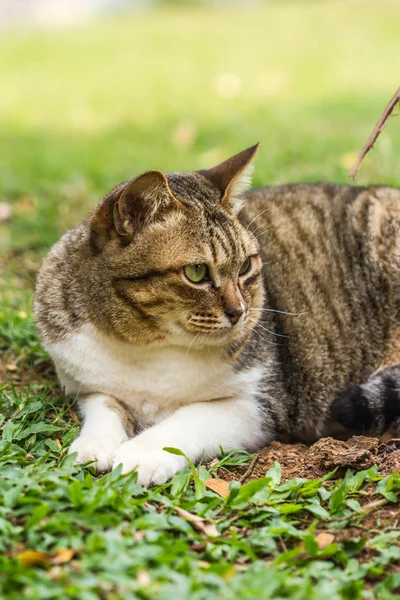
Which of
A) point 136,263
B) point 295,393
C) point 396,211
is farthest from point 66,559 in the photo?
point 396,211

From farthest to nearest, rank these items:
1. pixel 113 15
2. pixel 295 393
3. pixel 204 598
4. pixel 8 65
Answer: pixel 113 15 < pixel 8 65 < pixel 295 393 < pixel 204 598

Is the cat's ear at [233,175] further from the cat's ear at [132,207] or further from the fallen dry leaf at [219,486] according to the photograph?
the fallen dry leaf at [219,486]

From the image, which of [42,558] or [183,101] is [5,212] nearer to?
[42,558]

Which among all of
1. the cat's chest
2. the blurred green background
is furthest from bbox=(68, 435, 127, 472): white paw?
the blurred green background

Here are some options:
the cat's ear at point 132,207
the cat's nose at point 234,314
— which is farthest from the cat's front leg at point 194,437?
the cat's ear at point 132,207

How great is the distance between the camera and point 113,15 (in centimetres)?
1727

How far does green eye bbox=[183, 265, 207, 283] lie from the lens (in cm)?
275

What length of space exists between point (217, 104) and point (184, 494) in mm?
7176

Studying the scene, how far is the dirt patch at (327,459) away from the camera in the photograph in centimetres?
273

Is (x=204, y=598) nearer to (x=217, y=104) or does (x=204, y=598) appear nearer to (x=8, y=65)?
(x=217, y=104)

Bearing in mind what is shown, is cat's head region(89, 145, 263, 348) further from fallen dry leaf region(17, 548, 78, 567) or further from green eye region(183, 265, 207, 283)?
fallen dry leaf region(17, 548, 78, 567)

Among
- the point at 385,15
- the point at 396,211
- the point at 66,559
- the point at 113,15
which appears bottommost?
the point at 66,559

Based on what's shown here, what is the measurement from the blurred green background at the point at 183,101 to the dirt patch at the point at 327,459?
7.39 ft

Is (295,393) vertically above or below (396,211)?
below
